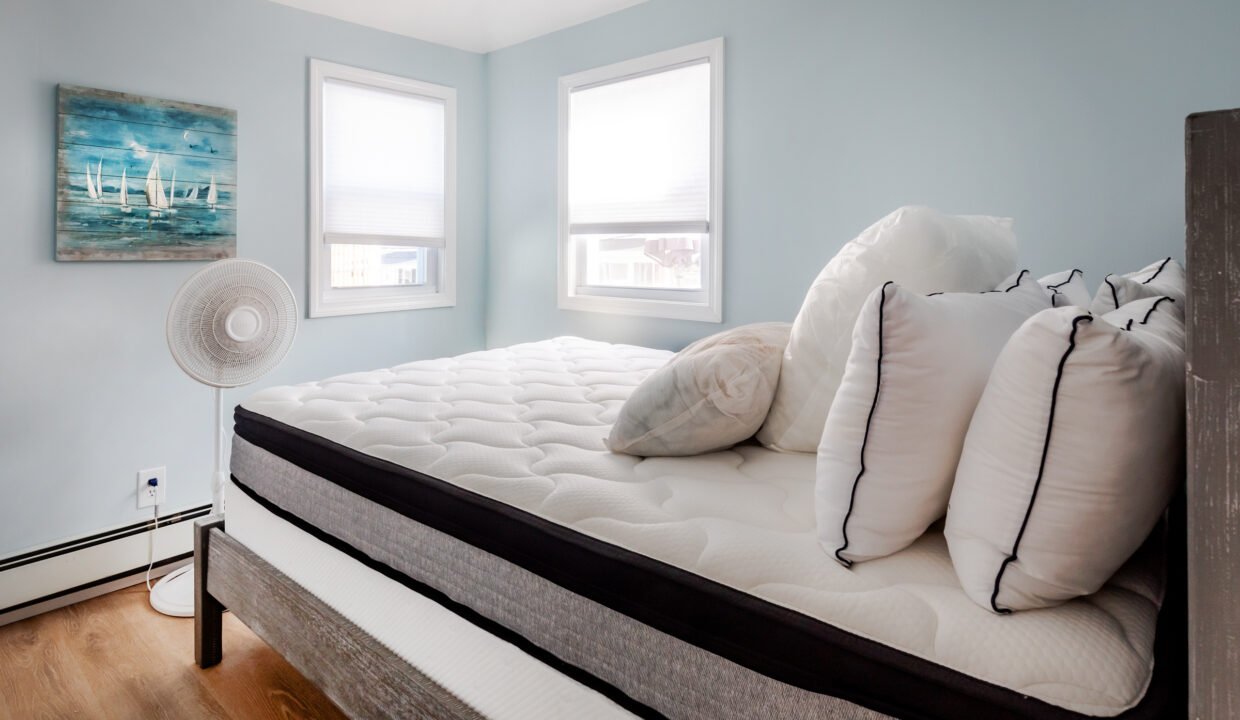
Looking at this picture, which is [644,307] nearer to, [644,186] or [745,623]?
[644,186]

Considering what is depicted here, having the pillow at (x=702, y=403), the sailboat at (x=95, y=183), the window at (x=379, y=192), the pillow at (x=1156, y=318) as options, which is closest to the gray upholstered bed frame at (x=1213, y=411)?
the pillow at (x=1156, y=318)

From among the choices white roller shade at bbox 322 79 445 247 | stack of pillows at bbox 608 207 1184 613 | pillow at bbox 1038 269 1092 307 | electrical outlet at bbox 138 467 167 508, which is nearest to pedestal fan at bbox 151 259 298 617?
electrical outlet at bbox 138 467 167 508

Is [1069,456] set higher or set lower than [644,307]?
lower

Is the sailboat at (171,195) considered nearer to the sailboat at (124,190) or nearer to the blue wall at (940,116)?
the sailboat at (124,190)

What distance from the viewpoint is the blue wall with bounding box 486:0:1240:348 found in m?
2.10

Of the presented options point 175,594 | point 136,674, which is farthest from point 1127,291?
point 175,594

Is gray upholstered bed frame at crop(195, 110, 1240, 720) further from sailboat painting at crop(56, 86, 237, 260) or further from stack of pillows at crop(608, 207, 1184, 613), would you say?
sailboat painting at crop(56, 86, 237, 260)

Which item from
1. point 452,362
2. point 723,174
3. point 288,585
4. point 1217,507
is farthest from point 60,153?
point 1217,507

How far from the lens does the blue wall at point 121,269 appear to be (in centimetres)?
262

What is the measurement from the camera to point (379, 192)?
150 inches

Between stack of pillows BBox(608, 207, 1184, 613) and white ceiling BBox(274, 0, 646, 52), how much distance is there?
265 centimetres

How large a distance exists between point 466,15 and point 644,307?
1662mm

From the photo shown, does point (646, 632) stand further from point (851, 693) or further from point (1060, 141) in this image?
point (1060, 141)

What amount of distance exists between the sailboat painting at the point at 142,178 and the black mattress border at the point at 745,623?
6.61 ft
